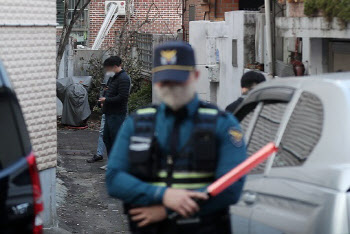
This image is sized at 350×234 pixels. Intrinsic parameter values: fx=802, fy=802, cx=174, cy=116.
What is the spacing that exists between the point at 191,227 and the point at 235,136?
0.47 metres

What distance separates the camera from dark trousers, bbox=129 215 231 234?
12.3ft

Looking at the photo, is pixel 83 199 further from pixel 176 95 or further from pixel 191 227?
pixel 176 95

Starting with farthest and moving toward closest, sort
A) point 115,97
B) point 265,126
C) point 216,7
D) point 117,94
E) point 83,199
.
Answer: point 216,7, point 117,94, point 115,97, point 83,199, point 265,126

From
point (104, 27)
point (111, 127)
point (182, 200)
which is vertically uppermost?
point (104, 27)

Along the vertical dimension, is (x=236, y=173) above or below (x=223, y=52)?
below

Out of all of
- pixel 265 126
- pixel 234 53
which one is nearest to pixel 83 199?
pixel 234 53

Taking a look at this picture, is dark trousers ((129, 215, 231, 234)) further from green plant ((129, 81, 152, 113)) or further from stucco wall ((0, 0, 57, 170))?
green plant ((129, 81, 152, 113))

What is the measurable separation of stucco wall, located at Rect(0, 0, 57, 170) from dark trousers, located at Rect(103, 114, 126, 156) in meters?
3.83

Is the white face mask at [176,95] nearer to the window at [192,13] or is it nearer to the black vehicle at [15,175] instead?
the black vehicle at [15,175]

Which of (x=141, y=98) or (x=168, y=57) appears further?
(x=141, y=98)

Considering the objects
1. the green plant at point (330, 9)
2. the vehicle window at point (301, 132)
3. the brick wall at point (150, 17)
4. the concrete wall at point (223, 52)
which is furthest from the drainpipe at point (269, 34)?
the brick wall at point (150, 17)

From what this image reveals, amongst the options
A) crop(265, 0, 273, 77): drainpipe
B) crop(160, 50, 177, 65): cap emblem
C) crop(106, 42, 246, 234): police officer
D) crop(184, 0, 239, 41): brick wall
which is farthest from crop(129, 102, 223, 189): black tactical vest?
crop(184, 0, 239, 41): brick wall

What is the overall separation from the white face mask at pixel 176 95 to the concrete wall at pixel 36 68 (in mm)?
4028

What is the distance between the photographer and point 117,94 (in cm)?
1194
